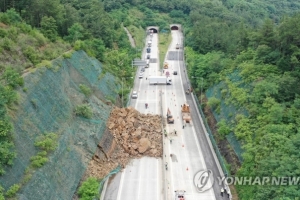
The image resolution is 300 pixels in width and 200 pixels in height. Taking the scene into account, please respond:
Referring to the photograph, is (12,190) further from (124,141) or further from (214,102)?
(214,102)

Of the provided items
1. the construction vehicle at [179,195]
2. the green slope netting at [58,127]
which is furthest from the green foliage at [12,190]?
the construction vehicle at [179,195]

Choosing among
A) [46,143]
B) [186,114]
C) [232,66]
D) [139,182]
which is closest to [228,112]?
[186,114]

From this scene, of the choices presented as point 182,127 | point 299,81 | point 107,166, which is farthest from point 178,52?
point 107,166

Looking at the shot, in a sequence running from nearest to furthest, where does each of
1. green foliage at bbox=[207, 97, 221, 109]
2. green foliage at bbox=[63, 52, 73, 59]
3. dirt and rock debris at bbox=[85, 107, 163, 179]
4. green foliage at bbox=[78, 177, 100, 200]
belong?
green foliage at bbox=[78, 177, 100, 200] < dirt and rock debris at bbox=[85, 107, 163, 179] < green foliage at bbox=[63, 52, 73, 59] < green foliage at bbox=[207, 97, 221, 109]

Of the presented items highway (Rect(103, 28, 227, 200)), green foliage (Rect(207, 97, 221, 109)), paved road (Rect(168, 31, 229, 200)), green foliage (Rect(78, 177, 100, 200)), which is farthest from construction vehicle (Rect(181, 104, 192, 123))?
green foliage (Rect(78, 177, 100, 200))

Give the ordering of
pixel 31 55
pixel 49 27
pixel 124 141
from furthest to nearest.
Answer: pixel 49 27, pixel 124 141, pixel 31 55

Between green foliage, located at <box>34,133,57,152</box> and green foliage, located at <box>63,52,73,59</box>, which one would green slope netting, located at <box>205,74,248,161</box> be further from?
green foliage, located at <box>63,52,73,59</box>
